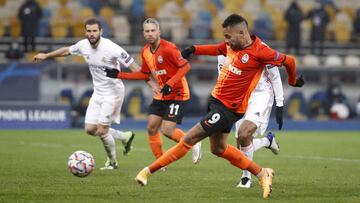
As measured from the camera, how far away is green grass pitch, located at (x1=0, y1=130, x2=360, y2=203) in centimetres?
1037

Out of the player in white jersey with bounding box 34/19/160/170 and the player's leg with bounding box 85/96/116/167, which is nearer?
the player in white jersey with bounding box 34/19/160/170

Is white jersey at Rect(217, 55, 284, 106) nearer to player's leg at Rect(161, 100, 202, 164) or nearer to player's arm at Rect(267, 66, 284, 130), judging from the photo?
player's arm at Rect(267, 66, 284, 130)

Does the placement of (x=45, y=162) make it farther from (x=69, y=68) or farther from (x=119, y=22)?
(x=119, y=22)

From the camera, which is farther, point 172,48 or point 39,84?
point 39,84

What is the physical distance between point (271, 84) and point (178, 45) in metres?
17.1

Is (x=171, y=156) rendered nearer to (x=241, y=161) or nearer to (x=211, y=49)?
(x=241, y=161)

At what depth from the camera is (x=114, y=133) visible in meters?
15.1

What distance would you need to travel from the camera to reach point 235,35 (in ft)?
34.2

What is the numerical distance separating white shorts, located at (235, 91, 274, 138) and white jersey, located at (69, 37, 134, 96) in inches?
113

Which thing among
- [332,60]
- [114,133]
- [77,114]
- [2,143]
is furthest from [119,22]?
[114,133]

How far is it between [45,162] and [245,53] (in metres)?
5.76

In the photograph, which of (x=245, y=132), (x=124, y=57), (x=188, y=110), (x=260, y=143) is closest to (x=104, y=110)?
(x=124, y=57)

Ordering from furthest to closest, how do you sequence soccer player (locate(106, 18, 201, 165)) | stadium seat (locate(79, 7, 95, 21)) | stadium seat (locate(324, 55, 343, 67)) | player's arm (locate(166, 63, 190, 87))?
stadium seat (locate(324, 55, 343, 67)) → stadium seat (locate(79, 7, 95, 21)) → soccer player (locate(106, 18, 201, 165)) → player's arm (locate(166, 63, 190, 87))

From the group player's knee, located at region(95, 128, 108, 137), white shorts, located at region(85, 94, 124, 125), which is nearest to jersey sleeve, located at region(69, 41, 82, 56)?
white shorts, located at region(85, 94, 124, 125)
